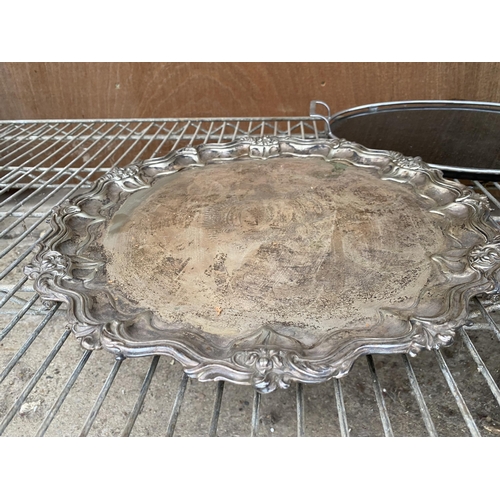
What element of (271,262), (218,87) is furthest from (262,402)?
(218,87)

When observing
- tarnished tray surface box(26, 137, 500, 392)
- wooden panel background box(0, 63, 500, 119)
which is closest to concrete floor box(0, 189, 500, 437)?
tarnished tray surface box(26, 137, 500, 392)

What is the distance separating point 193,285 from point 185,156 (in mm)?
442

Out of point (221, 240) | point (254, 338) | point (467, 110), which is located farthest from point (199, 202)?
point (467, 110)

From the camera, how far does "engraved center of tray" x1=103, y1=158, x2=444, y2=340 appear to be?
1.92ft

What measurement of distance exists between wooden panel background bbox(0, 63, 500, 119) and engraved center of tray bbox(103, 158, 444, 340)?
2.27ft

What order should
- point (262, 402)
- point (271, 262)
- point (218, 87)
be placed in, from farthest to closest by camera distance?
point (218, 87), point (262, 402), point (271, 262)

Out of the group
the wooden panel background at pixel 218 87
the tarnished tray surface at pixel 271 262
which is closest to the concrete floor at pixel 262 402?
the tarnished tray surface at pixel 271 262

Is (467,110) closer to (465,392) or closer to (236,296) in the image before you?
(465,392)

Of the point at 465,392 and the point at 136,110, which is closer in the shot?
the point at 465,392

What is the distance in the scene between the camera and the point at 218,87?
153 centimetres

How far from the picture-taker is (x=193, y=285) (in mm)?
632

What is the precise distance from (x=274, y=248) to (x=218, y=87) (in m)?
1.01

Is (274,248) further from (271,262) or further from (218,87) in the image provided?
(218,87)

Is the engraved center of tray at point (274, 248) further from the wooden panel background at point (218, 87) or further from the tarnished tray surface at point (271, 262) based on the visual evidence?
the wooden panel background at point (218, 87)
